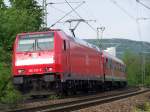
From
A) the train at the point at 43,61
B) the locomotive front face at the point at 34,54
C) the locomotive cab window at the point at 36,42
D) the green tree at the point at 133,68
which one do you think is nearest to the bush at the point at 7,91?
the train at the point at 43,61

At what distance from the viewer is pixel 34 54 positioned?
85.9 feet

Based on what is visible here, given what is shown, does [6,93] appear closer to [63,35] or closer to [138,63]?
Answer: [63,35]

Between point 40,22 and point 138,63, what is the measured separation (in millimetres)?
72508

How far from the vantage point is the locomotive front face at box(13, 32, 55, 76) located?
25.9 m

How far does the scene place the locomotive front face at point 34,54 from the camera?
1018 inches

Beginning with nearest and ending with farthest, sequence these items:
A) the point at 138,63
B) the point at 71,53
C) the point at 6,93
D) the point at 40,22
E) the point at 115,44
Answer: the point at 6,93
the point at 71,53
the point at 40,22
the point at 138,63
the point at 115,44

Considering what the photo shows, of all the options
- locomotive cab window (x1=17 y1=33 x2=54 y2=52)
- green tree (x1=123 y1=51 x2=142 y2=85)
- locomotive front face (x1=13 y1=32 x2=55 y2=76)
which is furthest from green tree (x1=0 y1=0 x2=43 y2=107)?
green tree (x1=123 y1=51 x2=142 y2=85)

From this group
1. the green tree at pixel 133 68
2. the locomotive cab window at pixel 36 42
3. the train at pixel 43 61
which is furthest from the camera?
the green tree at pixel 133 68

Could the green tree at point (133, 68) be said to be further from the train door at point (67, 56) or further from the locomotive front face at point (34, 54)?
the locomotive front face at point (34, 54)

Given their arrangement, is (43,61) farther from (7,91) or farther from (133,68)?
(133,68)

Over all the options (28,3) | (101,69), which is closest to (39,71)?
(101,69)

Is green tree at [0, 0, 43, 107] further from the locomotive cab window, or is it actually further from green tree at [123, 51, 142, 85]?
green tree at [123, 51, 142, 85]

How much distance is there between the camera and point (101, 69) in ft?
128

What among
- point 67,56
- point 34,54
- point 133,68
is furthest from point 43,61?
point 133,68
